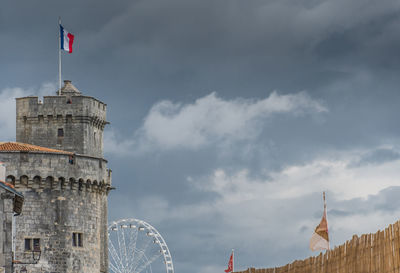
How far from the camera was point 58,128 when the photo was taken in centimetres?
8712

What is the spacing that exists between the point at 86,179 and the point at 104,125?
11.7 meters

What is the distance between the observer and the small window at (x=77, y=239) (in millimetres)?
78250

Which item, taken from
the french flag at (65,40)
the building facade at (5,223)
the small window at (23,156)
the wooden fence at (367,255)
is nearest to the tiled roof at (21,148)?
the small window at (23,156)

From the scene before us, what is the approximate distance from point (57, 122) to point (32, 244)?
14.0m

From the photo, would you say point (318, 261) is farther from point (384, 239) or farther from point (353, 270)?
point (384, 239)

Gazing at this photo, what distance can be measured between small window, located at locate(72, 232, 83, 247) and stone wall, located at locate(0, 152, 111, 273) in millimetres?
244

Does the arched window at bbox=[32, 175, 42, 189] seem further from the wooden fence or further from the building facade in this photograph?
the wooden fence

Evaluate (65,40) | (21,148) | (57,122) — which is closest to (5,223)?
(21,148)

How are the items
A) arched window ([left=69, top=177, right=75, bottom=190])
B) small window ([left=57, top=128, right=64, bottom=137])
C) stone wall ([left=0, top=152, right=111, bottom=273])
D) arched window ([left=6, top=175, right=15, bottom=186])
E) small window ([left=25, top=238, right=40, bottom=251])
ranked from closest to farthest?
small window ([left=25, top=238, right=40, bottom=251]) → stone wall ([left=0, top=152, right=111, bottom=273]) → arched window ([left=6, top=175, right=15, bottom=186]) → arched window ([left=69, top=177, right=75, bottom=190]) → small window ([left=57, top=128, right=64, bottom=137])

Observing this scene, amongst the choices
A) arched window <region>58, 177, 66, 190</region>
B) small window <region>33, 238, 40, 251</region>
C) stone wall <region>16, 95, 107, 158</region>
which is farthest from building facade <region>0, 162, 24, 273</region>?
stone wall <region>16, 95, 107, 158</region>

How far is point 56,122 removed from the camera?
285ft

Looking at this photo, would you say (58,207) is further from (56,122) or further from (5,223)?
(5,223)

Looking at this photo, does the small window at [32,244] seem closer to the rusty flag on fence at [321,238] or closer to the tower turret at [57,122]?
the tower turret at [57,122]

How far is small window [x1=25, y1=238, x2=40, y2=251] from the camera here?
75938 millimetres
